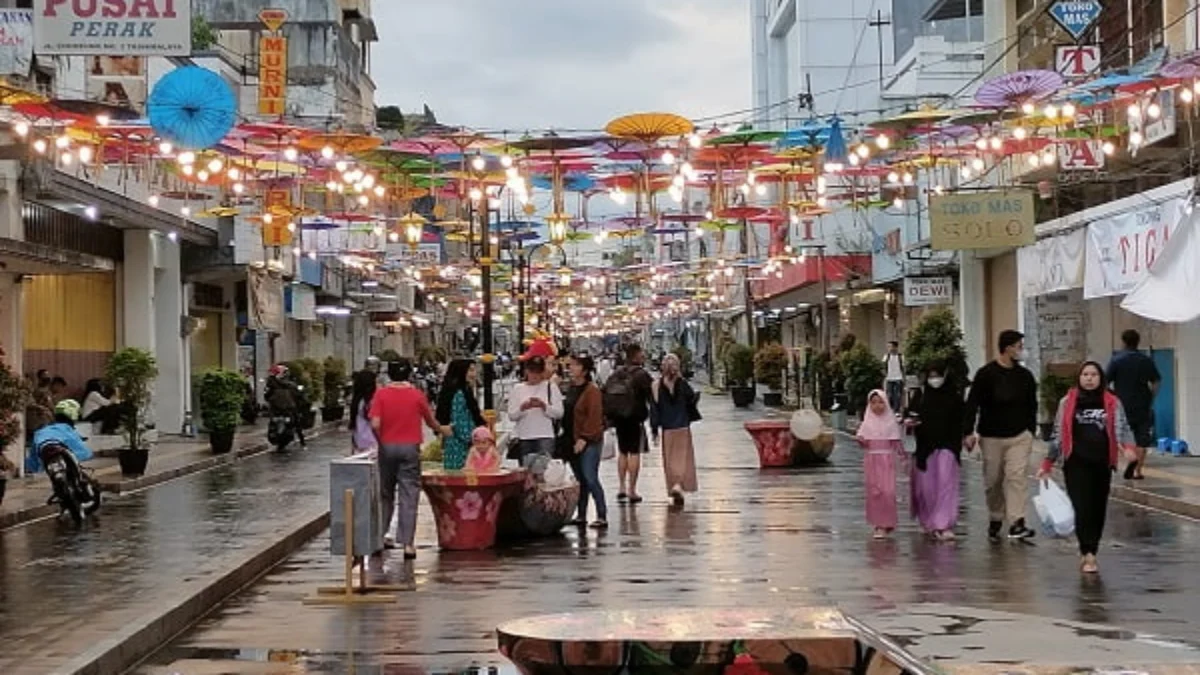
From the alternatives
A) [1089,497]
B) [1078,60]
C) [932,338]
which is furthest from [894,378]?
[1089,497]

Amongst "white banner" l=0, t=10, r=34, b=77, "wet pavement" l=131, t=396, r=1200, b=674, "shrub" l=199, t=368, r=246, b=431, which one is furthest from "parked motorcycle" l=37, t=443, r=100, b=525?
"shrub" l=199, t=368, r=246, b=431

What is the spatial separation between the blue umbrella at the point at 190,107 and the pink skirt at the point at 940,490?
8238 mm

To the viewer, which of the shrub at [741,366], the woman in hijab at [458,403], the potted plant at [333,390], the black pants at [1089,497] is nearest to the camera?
the black pants at [1089,497]

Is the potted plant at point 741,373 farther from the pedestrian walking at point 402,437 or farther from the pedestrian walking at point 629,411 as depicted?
the pedestrian walking at point 402,437

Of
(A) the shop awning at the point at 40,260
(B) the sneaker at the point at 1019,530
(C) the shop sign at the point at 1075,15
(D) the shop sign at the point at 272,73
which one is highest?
(D) the shop sign at the point at 272,73

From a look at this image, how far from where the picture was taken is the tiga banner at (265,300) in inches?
1604

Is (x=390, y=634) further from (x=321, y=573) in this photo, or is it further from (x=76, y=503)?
(x=76, y=503)

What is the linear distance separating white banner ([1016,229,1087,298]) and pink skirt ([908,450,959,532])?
526 inches

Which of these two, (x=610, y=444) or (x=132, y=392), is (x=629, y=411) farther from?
(x=132, y=392)

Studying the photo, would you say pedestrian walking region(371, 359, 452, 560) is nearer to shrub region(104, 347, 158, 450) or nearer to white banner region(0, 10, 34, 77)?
white banner region(0, 10, 34, 77)

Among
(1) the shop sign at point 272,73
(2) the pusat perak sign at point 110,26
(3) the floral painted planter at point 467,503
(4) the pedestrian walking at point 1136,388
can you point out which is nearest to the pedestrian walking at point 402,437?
(3) the floral painted planter at point 467,503

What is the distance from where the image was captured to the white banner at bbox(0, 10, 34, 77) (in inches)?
832

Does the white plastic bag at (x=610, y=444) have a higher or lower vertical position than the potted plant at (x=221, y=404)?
lower

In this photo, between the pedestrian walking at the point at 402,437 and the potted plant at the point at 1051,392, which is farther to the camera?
the potted plant at the point at 1051,392
